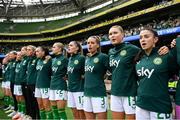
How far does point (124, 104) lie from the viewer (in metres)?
4.41

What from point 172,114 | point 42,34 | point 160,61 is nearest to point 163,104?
point 172,114

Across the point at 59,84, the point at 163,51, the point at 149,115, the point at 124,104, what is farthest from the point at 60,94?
the point at 163,51

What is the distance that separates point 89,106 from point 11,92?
522 cm

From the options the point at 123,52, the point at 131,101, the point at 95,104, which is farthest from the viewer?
the point at 95,104

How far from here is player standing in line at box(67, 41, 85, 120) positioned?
576cm

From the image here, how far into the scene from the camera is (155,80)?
378 centimetres

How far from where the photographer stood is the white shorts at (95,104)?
5.00m

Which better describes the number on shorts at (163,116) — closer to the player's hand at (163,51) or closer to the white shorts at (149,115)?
the white shorts at (149,115)

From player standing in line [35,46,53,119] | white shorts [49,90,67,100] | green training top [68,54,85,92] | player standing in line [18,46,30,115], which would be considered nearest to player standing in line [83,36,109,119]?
green training top [68,54,85,92]

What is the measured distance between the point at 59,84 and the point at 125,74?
7.28 feet

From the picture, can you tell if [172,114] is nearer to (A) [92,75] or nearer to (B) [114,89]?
(B) [114,89]

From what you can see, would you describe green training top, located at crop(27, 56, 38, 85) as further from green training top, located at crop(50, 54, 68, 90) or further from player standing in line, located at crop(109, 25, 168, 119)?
player standing in line, located at crop(109, 25, 168, 119)

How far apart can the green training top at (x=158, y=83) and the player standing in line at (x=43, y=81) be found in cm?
340

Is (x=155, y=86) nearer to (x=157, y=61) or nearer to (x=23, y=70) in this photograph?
(x=157, y=61)
